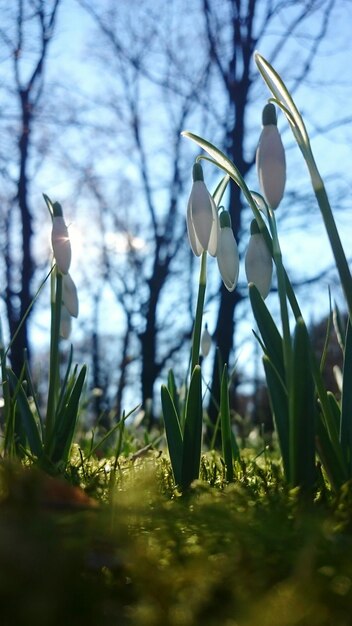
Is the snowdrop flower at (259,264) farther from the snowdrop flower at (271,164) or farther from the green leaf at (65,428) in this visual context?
the green leaf at (65,428)

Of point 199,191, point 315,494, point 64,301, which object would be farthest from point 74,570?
point 64,301

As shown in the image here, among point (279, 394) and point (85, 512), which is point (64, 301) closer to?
point (279, 394)

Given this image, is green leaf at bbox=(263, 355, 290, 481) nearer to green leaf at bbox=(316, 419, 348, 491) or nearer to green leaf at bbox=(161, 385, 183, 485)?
green leaf at bbox=(316, 419, 348, 491)

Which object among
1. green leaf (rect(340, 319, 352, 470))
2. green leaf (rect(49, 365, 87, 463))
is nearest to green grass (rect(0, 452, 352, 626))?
green leaf (rect(340, 319, 352, 470))

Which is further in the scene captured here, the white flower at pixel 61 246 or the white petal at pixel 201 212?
the white flower at pixel 61 246

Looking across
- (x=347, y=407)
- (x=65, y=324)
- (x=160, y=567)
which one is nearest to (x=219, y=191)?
(x=65, y=324)

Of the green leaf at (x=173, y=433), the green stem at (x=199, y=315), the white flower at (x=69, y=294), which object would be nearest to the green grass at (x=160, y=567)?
the green leaf at (x=173, y=433)
